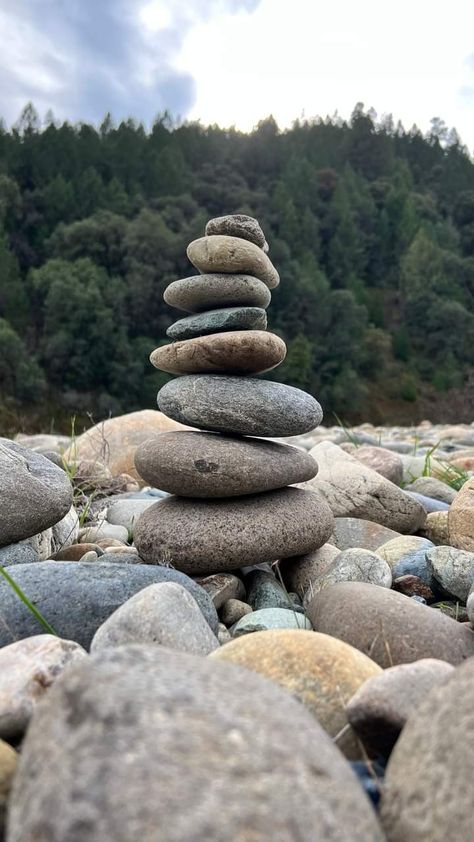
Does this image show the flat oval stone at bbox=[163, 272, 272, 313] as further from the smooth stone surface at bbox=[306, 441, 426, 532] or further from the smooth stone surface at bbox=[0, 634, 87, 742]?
the smooth stone surface at bbox=[0, 634, 87, 742]

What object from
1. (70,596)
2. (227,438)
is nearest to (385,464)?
(227,438)

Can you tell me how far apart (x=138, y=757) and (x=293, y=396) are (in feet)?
9.95

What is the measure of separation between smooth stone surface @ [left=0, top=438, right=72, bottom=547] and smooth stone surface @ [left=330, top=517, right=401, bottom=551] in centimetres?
186

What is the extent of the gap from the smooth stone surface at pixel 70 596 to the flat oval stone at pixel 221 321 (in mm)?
1730

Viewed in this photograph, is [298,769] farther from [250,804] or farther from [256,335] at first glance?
[256,335]

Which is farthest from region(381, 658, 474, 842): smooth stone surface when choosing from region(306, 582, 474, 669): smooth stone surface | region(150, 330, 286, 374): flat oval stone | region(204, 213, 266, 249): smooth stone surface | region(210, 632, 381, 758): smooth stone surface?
region(204, 213, 266, 249): smooth stone surface

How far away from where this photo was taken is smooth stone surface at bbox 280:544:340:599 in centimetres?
390

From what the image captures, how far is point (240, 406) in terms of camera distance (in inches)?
154

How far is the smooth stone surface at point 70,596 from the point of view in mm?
2617

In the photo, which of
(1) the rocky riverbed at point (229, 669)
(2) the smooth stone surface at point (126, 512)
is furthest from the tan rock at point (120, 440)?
(1) the rocky riverbed at point (229, 669)

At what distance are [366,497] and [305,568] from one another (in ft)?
4.21

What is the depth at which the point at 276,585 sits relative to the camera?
381 cm

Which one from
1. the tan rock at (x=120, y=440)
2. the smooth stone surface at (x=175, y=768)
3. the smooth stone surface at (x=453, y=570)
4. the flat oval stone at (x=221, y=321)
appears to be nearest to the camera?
the smooth stone surface at (x=175, y=768)

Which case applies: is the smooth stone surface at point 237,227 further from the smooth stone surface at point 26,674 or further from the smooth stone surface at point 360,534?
the smooth stone surface at point 26,674
